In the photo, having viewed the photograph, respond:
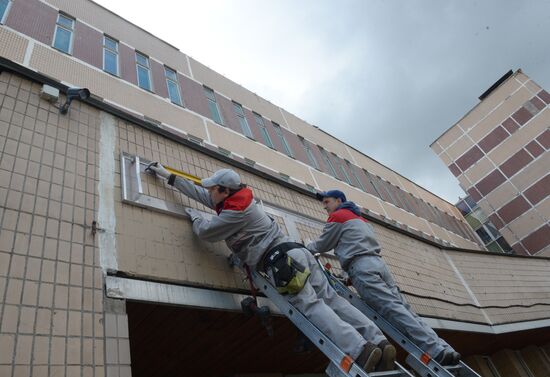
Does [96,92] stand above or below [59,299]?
above

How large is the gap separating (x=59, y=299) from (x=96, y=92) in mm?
8377

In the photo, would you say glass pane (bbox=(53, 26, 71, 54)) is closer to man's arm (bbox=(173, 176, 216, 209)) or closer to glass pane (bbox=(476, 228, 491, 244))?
man's arm (bbox=(173, 176, 216, 209))

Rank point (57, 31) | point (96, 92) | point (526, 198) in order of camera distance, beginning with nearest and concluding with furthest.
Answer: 1. point (96, 92)
2. point (57, 31)
3. point (526, 198)

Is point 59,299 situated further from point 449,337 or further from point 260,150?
point 260,150

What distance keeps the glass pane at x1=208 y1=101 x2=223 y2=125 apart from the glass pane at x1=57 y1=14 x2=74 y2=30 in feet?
15.8

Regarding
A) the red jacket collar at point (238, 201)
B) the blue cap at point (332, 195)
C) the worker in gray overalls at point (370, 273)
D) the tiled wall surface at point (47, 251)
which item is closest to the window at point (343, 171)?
the blue cap at point (332, 195)

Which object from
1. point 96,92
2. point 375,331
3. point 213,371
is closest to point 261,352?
point 213,371

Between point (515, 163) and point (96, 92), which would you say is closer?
point (96, 92)

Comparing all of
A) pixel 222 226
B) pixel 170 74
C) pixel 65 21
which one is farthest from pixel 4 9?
pixel 222 226

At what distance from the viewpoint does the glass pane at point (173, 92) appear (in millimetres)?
12320

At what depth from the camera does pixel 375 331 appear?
3402 mm

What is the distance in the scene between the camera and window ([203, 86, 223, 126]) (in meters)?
13.5

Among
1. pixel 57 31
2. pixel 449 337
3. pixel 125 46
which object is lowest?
pixel 449 337

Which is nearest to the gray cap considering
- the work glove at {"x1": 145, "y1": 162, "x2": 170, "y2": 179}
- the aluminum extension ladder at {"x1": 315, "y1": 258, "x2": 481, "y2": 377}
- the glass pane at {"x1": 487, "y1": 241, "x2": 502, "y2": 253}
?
the work glove at {"x1": 145, "y1": 162, "x2": 170, "y2": 179}
